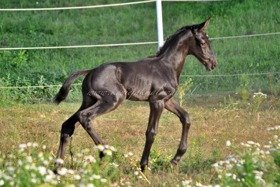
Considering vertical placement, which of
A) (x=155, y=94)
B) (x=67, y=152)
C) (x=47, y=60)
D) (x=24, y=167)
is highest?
(x=24, y=167)

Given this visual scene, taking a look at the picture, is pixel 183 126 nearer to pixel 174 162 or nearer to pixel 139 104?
pixel 174 162

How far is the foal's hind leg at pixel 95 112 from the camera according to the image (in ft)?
28.3

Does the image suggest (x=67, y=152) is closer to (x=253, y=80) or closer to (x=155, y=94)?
(x=155, y=94)

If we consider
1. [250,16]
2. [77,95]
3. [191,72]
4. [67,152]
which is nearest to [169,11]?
[250,16]

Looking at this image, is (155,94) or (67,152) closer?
(155,94)

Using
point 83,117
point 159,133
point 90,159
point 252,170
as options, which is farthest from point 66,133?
point 252,170

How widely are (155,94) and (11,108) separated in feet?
14.6

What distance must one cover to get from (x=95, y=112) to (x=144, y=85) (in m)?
0.66

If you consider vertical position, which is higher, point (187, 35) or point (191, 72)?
point (187, 35)

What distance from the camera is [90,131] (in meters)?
8.63

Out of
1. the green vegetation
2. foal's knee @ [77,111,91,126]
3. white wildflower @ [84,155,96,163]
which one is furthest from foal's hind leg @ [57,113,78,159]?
the green vegetation

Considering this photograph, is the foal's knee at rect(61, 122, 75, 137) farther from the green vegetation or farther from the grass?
the green vegetation

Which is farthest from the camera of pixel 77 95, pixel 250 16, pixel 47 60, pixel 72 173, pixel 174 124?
pixel 250 16

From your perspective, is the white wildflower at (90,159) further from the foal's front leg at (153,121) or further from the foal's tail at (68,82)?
the foal's tail at (68,82)
